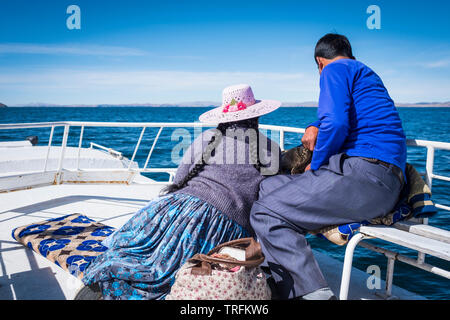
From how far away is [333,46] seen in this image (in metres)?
1.88

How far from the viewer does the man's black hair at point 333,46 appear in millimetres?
1865

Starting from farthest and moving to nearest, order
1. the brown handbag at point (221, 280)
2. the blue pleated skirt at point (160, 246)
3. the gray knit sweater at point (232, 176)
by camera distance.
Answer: the gray knit sweater at point (232, 176), the blue pleated skirt at point (160, 246), the brown handbag at point (221, 280)

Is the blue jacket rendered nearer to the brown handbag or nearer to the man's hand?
the man's hand

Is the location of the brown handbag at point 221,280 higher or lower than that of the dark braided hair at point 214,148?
lower

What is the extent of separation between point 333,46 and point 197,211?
120 centimetres

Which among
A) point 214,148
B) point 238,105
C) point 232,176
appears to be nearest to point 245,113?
point 238,105

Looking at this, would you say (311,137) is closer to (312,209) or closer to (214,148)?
(312,209)

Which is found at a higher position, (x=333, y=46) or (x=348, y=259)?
(x=333, y=46)

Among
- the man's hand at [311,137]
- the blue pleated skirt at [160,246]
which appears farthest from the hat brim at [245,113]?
the blue pleated skirt at [160,246]

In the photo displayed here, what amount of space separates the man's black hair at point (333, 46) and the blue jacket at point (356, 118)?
0.48 feet
